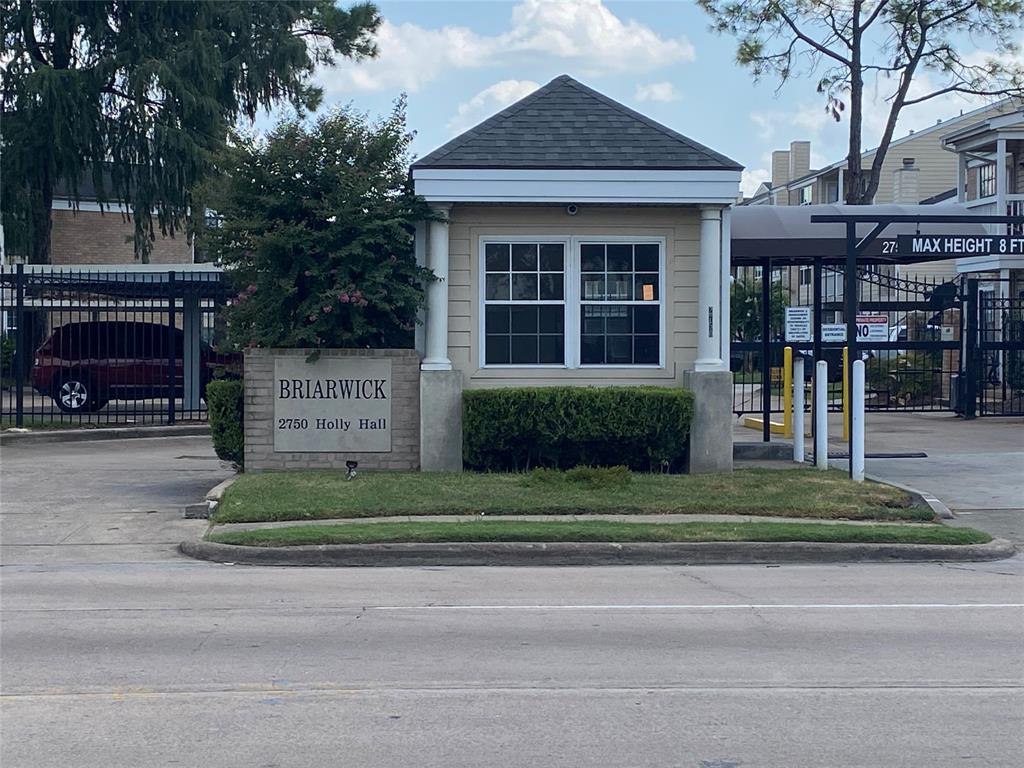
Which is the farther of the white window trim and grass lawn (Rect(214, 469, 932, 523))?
the white window trim

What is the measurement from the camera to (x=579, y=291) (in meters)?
16.1

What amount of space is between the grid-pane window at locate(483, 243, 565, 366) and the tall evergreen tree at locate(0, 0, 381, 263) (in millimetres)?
16745

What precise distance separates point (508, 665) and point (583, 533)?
457 cm

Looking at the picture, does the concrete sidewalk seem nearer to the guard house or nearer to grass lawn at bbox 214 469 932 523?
grass lawn at bbox 214 469 932 523

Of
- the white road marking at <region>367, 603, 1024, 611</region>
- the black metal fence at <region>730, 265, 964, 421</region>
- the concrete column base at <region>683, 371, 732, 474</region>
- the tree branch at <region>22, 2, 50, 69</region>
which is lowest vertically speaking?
the white road marking at <region>367, 603, 1024, 611</region>

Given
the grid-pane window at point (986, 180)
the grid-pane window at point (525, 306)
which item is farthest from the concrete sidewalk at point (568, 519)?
the grid-pane window at point (986, 180)

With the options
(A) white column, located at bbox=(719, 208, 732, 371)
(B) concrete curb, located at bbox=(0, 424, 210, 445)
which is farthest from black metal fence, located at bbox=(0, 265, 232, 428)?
(A) white column, located at bbox=(719, 208, 732, 371)

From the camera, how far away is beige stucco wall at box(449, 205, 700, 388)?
1608 cm

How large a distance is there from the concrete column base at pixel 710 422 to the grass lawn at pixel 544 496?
0.53 meters

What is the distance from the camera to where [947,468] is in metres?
17.5

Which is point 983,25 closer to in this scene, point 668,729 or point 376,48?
point 376,48

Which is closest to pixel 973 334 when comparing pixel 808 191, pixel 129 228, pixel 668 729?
pixel 668 729

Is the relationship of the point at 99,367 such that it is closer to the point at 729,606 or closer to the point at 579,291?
the point at 579,291

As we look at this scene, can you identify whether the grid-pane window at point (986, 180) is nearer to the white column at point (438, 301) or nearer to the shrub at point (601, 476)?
the white column at point (438, 301)
